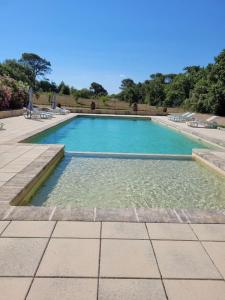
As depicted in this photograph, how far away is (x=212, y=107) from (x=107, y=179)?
16.3 meters

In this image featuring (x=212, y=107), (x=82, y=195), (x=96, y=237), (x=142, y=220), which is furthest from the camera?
(x=212, y=107)

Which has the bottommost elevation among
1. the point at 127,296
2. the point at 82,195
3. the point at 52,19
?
the point at 82,195

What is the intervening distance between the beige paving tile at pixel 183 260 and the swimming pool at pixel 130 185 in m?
1.76

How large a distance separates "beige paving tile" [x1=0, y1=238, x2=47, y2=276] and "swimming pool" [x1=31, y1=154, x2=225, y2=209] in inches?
64.9

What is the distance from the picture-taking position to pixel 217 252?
2.47 metres

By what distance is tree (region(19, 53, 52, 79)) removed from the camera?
5288cm

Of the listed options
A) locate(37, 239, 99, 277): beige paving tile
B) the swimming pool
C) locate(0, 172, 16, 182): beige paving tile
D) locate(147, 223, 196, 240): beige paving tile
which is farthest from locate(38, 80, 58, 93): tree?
locate(37, 239, 99, 277): beige paving tile

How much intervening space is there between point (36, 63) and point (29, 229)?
55508 mm

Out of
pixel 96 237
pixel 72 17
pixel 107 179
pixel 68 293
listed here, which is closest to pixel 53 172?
pixel 107 179

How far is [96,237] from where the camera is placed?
2.64 meters

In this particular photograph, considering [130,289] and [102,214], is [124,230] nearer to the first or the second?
[102,214]

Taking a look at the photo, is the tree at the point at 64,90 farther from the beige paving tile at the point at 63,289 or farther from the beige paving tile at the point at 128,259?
the beige paving tile at the point at 63,289

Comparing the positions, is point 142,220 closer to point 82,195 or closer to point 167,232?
point 167,232

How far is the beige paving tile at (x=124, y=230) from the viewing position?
268 centimetres
